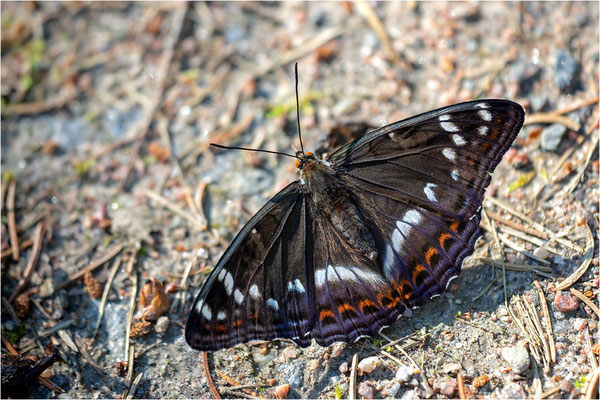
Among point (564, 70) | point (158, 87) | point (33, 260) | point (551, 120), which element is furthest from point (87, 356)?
point (564, 70)

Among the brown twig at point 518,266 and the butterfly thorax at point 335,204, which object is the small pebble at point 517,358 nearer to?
the brown twig at point 518,266

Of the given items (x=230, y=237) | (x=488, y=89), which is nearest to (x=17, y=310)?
(x=230, y=237)

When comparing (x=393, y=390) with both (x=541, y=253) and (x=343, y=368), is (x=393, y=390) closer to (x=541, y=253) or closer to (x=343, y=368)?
(x=343, y=368)

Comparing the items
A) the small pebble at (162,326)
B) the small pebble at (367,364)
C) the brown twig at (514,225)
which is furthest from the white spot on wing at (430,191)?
the small pebble at (162,326)

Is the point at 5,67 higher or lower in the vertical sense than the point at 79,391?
higher

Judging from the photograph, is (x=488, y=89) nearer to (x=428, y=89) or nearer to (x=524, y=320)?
(x=428, y=89)

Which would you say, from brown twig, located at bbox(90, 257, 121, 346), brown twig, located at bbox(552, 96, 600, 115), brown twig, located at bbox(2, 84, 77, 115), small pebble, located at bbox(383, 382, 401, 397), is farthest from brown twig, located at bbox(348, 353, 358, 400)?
brown twig, located at bbox(2, 84, 77, 115)

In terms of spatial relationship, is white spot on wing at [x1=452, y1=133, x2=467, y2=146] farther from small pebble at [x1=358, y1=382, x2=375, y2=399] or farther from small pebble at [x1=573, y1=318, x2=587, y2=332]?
small pebble at [x1=358, y1=382, x2=375, y2=399]
